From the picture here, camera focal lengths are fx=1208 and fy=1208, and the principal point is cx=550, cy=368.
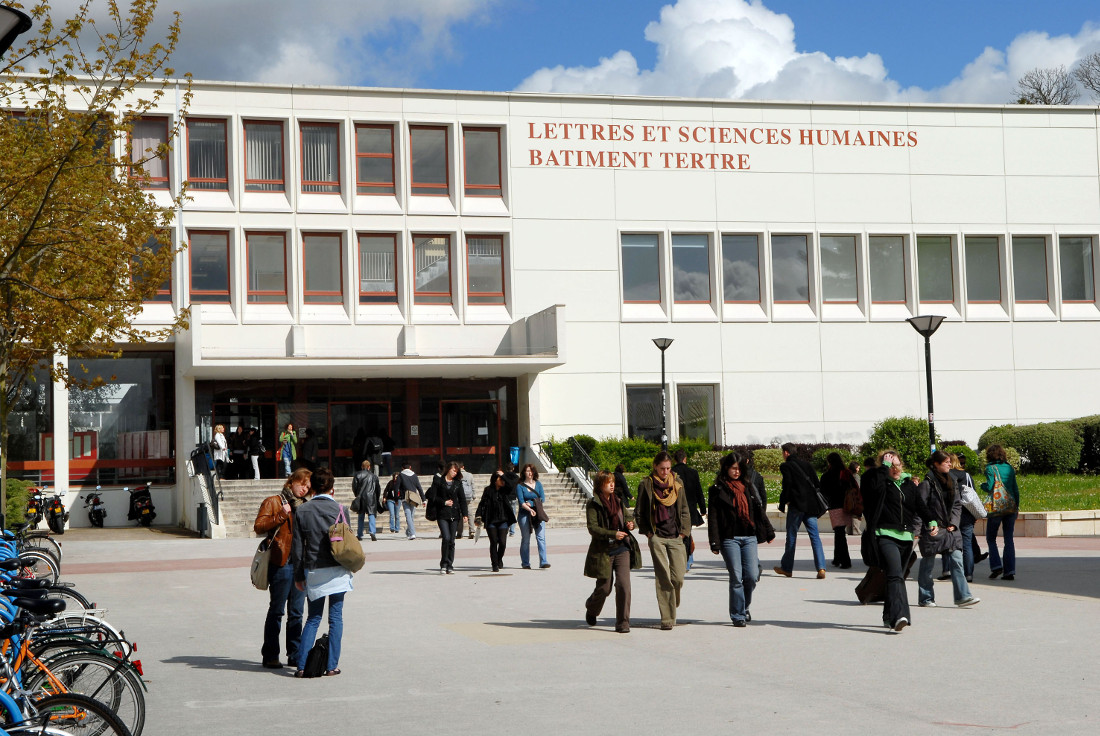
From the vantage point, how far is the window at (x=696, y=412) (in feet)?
123

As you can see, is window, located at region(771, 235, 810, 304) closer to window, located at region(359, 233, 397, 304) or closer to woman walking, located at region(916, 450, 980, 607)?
window, located at region(359, 233, 397, 304)

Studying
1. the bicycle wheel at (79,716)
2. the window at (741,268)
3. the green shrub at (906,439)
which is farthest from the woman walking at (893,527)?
the window at (741,268)

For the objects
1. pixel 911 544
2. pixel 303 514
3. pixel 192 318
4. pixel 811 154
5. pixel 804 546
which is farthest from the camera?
pixel 811 154

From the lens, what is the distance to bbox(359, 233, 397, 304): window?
35.9m

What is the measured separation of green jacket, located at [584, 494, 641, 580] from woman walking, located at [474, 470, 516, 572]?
19.9 feet

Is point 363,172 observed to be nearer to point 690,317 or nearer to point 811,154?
point 690,317

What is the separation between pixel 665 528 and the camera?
12.3 metres

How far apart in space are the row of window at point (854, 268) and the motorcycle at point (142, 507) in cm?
1512

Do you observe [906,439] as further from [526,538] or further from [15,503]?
[15,503]

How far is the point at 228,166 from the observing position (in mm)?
35000

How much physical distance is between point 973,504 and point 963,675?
5.84 metres

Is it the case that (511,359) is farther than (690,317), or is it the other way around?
(690,317)

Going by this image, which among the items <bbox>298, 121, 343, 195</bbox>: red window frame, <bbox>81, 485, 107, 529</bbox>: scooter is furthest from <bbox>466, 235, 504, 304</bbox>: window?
<bbox>81, 485, 107, 529</bbox>: scooter

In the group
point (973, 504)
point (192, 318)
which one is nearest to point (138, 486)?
point (192, 318)
